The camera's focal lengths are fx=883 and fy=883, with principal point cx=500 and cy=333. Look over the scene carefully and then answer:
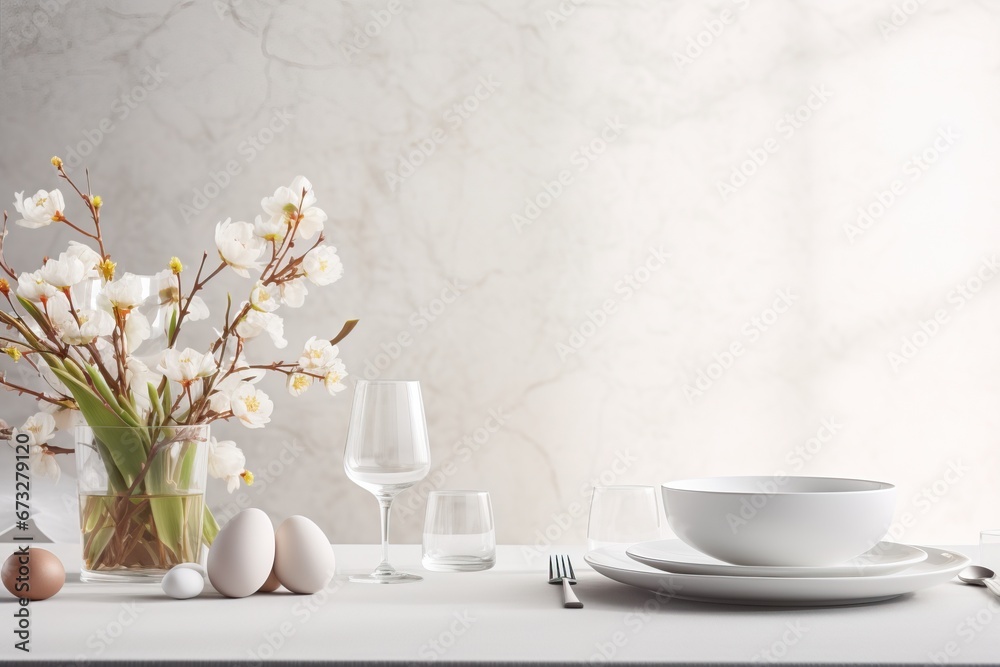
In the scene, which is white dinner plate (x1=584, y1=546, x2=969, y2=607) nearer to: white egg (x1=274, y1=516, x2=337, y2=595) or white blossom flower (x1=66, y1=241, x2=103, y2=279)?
white egg (x1=274, y1=516, x2=337, y2=595)

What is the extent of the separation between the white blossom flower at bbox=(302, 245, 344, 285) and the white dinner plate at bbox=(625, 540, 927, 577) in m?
0.39

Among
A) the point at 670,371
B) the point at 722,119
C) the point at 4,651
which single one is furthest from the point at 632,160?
the point at 4,651

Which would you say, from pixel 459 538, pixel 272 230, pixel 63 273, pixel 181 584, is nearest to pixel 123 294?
pixel 63 273

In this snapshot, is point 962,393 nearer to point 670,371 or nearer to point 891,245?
point 891,245

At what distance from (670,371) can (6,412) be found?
1490 millimetres
